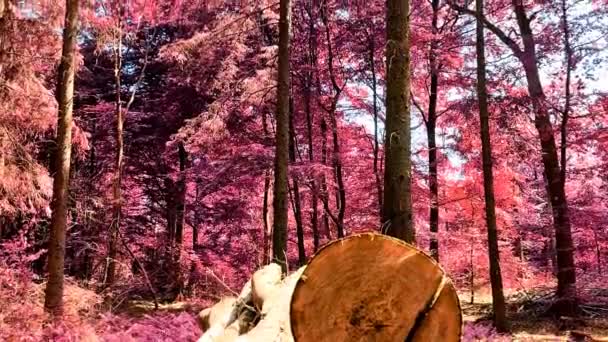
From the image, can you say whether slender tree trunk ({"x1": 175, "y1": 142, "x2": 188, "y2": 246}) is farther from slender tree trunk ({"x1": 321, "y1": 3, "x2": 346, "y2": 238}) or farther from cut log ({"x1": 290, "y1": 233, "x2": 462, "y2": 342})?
cut log ({"x1": 290, "y1": 233, "x2": 462, "y2": 342})

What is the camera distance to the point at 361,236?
3209mm

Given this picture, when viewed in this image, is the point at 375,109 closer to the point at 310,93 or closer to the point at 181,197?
the point at 310,93

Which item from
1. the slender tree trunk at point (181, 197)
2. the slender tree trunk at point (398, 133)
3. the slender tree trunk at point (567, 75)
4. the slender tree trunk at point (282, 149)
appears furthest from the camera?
the slender tree trunk at point (181, 197)

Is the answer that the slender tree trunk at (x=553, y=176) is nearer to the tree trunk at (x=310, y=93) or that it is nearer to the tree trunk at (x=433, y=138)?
the tree trunk at (x=433, y=138)

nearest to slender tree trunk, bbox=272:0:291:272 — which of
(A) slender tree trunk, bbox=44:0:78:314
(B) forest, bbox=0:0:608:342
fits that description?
(B) forest, bbox=0:0:608:342

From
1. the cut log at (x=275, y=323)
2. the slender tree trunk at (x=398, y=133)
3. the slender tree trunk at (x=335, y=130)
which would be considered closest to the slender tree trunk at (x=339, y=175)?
the slender tree trunk at (x=335, y=130)

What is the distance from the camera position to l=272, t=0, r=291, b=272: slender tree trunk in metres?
8.71

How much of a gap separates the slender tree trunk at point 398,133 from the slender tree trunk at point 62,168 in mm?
4949

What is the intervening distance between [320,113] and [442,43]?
364 cm

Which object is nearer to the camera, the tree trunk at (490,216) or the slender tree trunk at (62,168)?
the slender tree trunk at (62,168)

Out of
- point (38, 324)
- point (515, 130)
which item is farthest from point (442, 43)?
point (38, 324)

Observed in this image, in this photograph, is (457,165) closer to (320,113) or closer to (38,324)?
(320,113)

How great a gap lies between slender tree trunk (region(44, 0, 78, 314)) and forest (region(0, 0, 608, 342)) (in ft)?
0.10

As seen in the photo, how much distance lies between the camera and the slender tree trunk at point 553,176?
Answer: 10513 millimetres
